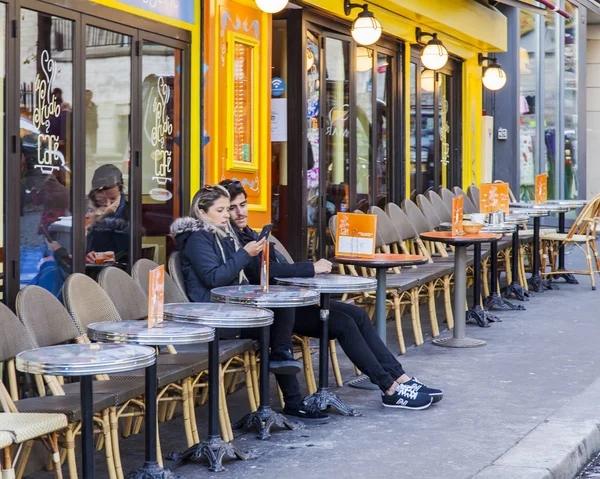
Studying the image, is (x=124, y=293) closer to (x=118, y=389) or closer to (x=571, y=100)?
(x=118, y=389)

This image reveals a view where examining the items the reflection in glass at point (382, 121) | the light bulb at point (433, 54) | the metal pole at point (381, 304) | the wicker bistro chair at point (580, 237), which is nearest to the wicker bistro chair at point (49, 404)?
the metal pole at point (381, 304)

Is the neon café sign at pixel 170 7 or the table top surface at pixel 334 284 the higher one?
the neon café sign at pixel 170 7

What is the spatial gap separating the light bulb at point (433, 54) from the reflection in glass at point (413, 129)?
0.41 metres

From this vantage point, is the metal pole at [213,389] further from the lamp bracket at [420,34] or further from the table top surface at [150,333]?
the lamp bracket at [420,34]

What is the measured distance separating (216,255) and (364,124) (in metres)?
5.29

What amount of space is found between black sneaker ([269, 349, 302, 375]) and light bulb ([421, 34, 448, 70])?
667 centimetres

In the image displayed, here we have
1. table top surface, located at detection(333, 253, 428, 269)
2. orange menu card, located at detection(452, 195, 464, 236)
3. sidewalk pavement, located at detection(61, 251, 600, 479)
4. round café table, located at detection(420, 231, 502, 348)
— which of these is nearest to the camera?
sidewalk pavement, located at detection(61, 251, 600, 479)

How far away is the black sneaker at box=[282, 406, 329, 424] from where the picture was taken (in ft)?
19.8

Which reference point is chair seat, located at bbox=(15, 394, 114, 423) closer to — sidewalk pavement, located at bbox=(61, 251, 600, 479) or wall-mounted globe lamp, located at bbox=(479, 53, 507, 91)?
sidewalk pavement, located at bbox=(61, 251, 600, 479)

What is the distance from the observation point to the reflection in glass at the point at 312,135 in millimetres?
9758

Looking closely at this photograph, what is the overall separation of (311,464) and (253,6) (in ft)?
14.1

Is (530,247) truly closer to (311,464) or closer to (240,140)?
(240,140)

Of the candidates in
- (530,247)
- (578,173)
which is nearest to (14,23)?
(530,247)

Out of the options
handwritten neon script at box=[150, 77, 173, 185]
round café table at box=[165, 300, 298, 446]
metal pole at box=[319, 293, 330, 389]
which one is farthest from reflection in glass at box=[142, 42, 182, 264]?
round café table at box=[165, 300, 298, 446]
